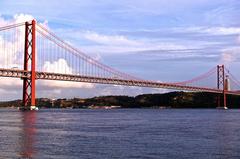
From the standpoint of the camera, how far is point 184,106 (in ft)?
505

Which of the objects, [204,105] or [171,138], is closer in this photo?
[171,138]

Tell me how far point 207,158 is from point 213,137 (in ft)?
29.2

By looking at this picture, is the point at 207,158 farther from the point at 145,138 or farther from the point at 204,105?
the point at 204,105

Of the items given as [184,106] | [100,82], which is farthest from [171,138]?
[184,106]

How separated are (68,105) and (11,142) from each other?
164 m

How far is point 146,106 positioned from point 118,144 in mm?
138624

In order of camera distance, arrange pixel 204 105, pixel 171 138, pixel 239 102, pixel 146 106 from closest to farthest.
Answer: pixel 171 138
pixel 239 102
pixel 204 105
pixel 146 106

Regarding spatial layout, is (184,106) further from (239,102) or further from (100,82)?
(100,82)

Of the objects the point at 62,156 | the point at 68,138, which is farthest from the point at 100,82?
the point at 62,156

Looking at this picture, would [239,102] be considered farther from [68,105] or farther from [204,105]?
[68,105]

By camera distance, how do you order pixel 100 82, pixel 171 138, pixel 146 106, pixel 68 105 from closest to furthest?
pixel 171 138, pixel 100 82, pixel 146 106, pixel 68 105

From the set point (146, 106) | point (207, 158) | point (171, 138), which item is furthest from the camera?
point (146, 106)

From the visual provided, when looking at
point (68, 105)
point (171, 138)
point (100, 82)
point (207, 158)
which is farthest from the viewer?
point (68, 105)

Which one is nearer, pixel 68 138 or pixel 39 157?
pixel 39 157
